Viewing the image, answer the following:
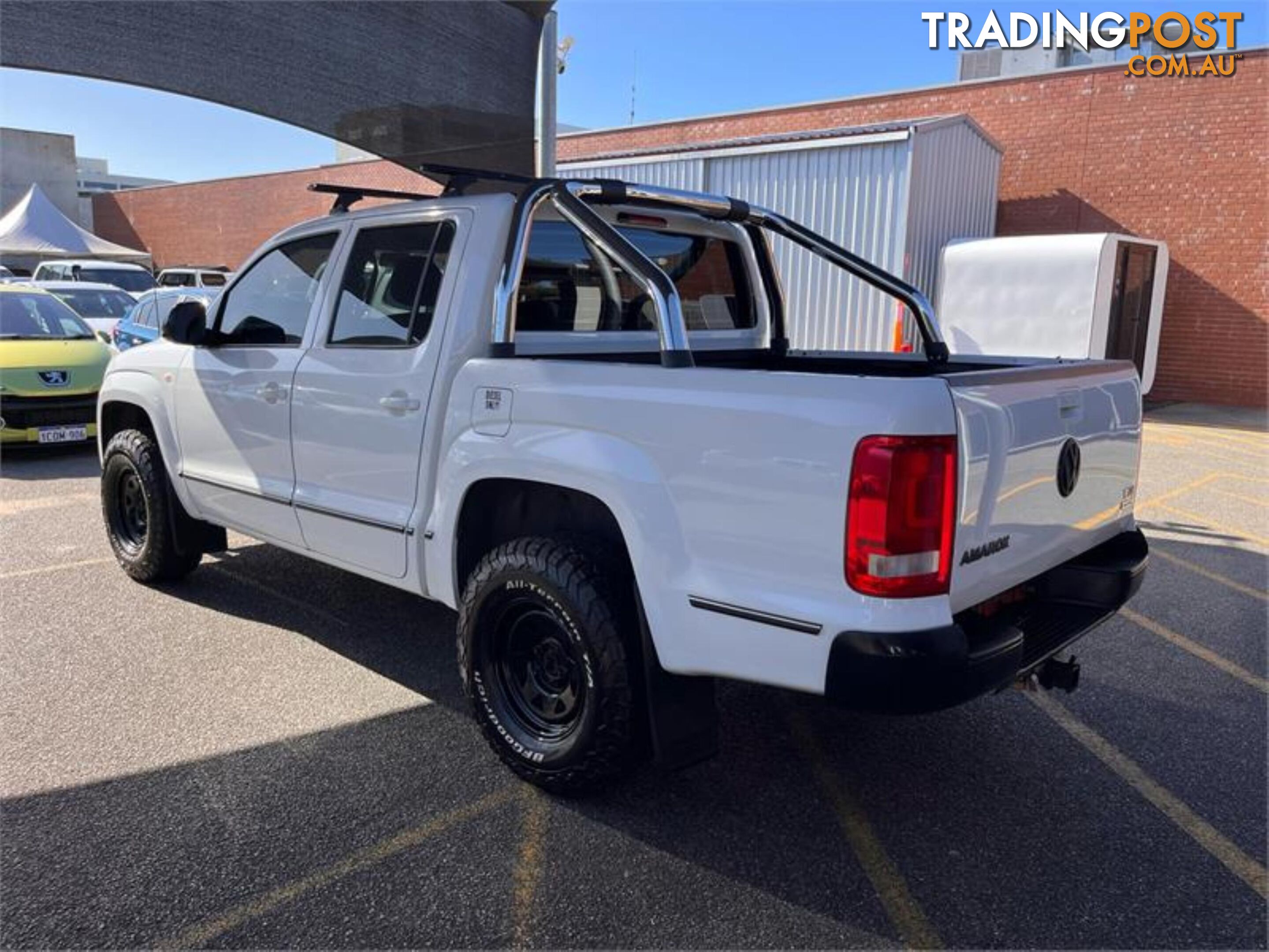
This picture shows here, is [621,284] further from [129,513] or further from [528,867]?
[129,513]

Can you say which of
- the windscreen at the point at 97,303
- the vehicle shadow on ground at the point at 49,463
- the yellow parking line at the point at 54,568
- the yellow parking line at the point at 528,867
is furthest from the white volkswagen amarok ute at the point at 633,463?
the windscreen at the point at 97,303

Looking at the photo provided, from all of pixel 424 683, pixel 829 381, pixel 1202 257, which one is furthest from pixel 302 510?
pixel 1202 257

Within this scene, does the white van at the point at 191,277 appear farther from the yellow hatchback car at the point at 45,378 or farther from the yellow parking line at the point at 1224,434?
the yellow parking line at the point at 1224,434

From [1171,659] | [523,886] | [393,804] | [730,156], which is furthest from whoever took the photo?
[730,156]

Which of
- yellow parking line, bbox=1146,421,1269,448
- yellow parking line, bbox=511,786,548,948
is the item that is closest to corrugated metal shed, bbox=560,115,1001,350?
yellow parking line, bbox=1146,421,1269,448

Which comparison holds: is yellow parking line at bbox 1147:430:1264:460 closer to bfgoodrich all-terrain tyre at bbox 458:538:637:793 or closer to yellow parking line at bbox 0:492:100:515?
bfgoodrich all-terrain tyre at bbox 458:538:637:793

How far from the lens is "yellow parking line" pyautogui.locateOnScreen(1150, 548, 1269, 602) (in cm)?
552

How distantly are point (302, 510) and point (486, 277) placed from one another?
1419 millimetres

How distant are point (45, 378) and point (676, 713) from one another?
8717mm

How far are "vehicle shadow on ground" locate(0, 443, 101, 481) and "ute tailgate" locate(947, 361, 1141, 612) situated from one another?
26.0 feet

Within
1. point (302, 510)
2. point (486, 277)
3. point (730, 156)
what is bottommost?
point (302, 510)

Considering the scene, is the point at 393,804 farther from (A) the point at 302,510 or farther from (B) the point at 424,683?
(A) the point at 302,510

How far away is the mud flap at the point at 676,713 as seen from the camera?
111 inches

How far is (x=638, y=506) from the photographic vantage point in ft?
8.97
